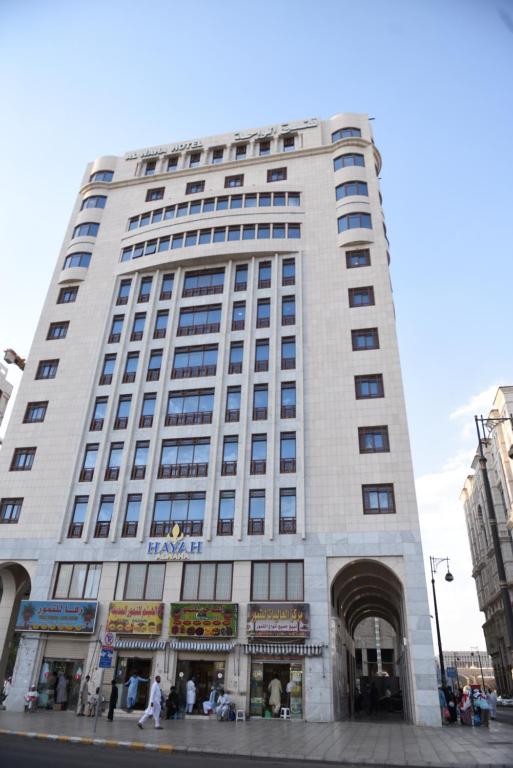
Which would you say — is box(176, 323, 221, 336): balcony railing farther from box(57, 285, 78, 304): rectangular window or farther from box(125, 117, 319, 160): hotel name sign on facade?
box(125, 117, 319, 160): hotel name sign on facade

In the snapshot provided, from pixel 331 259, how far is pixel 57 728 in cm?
3347

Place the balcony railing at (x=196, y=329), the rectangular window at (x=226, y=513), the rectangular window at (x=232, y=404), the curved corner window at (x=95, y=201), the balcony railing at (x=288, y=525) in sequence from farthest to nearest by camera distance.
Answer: the curved corner window at (x=95, y=201)
the balcony railing at (x=196, y=329)
the rectangular window at (x=232, y=404)
the rectangular window at (x=226, y=513)
the balcony railing at (x=288, y=525)

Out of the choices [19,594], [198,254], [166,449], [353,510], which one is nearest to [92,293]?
[198,254]

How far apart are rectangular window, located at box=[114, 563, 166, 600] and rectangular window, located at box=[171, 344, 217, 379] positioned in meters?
13.3

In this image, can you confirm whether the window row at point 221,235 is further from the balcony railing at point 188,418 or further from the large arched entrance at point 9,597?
the large arched entrance at point 9,597

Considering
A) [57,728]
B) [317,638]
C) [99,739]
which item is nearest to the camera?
[99,739]

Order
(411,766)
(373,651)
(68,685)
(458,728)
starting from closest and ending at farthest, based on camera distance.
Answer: (411,766), (458,728), (68,685), (373,651)

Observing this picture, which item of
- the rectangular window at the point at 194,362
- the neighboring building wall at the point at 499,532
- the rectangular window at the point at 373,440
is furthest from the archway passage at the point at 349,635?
the neighboring building wall at the point at 499,532

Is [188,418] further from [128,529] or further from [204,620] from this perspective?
[204,620]

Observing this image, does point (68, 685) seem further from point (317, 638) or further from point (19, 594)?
point (317, 638)

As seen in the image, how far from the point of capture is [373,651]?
236 feet

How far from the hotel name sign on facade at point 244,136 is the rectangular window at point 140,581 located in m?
38.4

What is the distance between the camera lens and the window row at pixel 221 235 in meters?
42.8

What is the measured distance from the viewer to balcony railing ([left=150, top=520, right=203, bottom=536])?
33.1m
